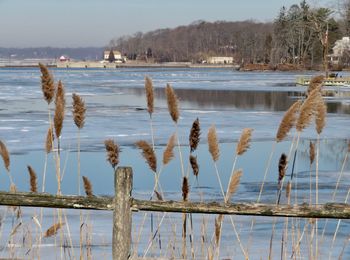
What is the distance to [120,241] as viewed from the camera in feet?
12.8

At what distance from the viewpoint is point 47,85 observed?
541 cm

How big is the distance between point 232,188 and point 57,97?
1.30 meters

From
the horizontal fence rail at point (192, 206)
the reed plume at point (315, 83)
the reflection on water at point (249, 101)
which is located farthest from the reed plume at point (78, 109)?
the reflection on water at point (249, 101)

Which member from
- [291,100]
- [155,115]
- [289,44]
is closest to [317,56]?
[289,44]

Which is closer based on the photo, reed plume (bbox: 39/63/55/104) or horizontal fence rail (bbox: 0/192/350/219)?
horizontal fence rail (bbox: 0/192/350/219)

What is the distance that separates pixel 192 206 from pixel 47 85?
1.71m

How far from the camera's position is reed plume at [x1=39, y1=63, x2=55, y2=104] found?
537 centimetres

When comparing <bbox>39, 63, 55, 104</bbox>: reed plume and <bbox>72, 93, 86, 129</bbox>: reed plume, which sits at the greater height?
<bbox>39, 63, 55, 104</bbox>: reed plume

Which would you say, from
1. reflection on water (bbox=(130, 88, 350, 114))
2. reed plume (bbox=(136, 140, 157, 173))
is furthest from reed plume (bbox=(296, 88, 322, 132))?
reflection on water (bbox=(130, 88, 350, 114))

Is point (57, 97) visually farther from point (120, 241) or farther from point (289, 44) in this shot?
point (289, 44)

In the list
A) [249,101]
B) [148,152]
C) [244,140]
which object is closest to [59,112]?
[148,152]

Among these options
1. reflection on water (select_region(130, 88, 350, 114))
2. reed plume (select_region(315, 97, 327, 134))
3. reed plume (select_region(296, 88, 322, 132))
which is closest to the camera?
reed plume (select_region(296, 88, 322, 132))

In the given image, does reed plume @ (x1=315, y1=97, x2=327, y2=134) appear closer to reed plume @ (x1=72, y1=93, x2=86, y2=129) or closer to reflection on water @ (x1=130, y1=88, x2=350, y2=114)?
reed plume @ (x1=72, y1=93, x2=86, y2=129)

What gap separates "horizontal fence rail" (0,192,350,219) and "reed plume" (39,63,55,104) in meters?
1.30
